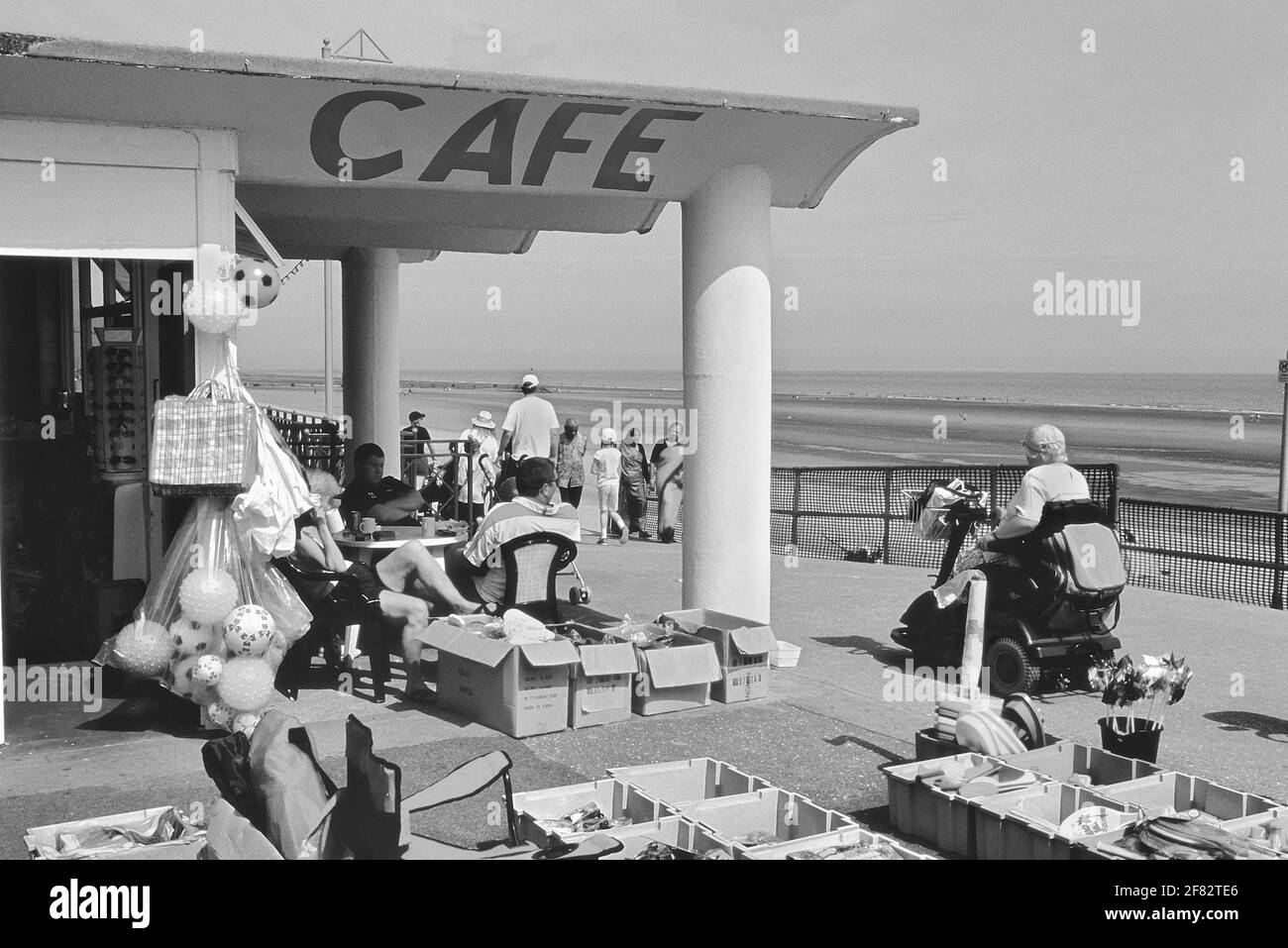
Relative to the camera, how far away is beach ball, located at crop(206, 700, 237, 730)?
635 centimetres

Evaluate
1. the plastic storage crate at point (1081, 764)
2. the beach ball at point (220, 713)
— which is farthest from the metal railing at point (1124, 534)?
the beach ball at point (220, 713)

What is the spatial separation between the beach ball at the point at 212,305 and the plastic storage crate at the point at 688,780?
3.39m

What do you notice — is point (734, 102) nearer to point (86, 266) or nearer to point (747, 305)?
point (747, 305)

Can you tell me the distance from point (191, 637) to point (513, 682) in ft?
5.56

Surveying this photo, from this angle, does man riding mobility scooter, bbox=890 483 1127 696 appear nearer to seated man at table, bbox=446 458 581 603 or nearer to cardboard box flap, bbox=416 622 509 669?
seated man at table, bbox=446 458 581 603

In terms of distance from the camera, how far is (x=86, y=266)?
35.3ft

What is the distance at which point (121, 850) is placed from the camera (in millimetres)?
3820

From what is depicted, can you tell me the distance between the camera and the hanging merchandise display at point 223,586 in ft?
20.8

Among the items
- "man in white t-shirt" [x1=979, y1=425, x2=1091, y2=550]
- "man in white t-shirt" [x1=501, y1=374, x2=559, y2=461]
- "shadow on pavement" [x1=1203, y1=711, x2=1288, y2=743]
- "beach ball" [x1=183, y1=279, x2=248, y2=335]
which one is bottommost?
"shadow on pavement" [x1=1203, y1=711, x2=1288, y2=743]

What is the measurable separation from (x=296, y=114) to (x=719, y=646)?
3938 mm

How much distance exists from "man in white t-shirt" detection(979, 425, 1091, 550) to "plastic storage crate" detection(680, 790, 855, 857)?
11.8 feet

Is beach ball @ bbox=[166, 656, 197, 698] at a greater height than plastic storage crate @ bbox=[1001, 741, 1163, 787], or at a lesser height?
greater

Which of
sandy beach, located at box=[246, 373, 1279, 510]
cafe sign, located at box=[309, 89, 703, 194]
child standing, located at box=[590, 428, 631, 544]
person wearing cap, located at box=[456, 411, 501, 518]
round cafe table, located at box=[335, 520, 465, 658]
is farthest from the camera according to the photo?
sandy beach, located at box=[246, 373, 1279, 510]

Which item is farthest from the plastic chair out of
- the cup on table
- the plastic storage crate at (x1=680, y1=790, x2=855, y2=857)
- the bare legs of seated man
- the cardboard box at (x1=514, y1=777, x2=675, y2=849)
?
the plastic storage crate at (x1=680, y1=790, x2=855, y2=857)
